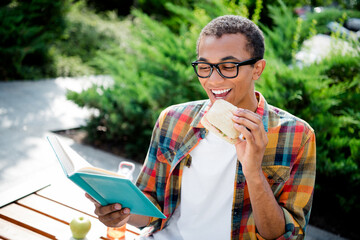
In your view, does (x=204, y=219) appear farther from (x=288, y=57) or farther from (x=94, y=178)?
(x=288, y=57)

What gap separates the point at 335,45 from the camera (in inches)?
171

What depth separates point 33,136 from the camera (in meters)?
4.93

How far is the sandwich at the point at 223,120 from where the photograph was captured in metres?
1.63

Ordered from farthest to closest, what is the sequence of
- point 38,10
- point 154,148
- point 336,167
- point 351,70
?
point 38,10
point 351,70
point 336,167
point 154,148

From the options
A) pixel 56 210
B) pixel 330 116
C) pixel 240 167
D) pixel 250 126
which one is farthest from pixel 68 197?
pixel 330 116

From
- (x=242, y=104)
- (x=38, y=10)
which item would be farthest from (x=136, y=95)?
(x=38, y=10)

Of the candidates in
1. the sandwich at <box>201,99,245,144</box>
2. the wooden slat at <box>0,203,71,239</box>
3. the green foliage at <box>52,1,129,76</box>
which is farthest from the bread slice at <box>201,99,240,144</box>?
the green foliage at <box>52,1,129,76</box>

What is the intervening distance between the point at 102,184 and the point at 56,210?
86 centimetres

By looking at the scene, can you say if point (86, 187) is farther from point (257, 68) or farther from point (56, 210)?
point (257, 68)

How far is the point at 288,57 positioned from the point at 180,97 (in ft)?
5.28

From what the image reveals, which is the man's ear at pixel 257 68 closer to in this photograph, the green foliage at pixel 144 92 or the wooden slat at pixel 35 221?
the wooden slat at pixel 35 221

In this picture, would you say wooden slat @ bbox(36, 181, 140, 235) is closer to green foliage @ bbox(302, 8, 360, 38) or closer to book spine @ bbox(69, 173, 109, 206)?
book spine @ bbox(69, 173, 109, 206)

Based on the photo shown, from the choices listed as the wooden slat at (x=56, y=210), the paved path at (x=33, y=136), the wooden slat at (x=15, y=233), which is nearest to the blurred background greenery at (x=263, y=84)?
the paved path at (x=33, y=136)

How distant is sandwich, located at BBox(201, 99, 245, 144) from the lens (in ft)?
5.36
